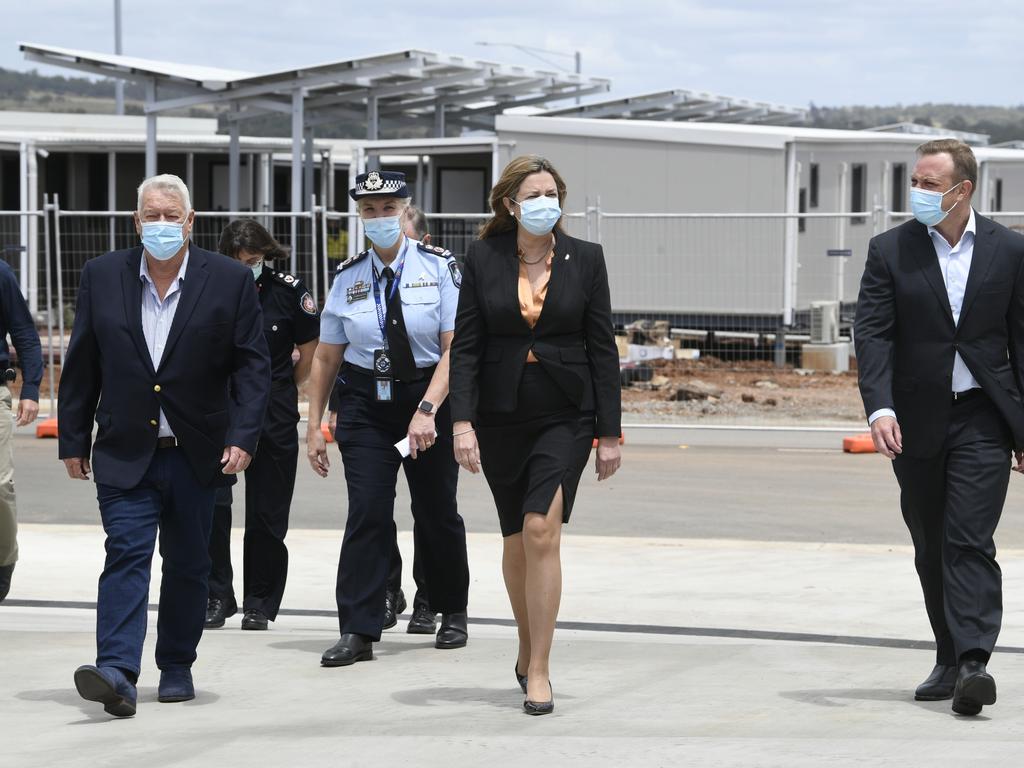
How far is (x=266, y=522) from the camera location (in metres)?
7.32

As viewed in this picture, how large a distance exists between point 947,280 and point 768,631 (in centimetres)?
196

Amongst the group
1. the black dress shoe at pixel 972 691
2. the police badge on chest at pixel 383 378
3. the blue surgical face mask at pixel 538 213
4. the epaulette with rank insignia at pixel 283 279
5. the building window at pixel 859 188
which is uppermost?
the building window at pixel 859 188

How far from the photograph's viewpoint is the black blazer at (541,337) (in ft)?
18.7

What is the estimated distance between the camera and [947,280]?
18.6ft

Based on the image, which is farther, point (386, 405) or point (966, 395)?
point (386, 405)

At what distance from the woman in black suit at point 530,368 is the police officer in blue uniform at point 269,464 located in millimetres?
1743

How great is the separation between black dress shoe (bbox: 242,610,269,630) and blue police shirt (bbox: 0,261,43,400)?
1470mm

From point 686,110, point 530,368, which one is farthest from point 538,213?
point 686,110

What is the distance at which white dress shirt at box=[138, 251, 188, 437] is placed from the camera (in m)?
5.70

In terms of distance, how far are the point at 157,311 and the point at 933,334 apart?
2.63 m

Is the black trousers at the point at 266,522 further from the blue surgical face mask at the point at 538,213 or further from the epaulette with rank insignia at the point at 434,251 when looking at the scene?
the blue surgical face mask at the point at 538,213

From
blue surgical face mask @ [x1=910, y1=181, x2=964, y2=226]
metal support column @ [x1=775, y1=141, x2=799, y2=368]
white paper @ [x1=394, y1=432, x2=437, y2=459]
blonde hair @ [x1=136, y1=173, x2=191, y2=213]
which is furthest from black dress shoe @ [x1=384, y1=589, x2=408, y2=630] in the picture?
metal support column @ [x1=775, y1=141, x2=799, y2=368]

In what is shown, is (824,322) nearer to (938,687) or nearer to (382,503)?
(382,503)

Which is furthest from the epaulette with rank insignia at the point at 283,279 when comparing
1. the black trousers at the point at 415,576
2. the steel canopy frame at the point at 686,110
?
the steel canopy frame at the point at 686,110
